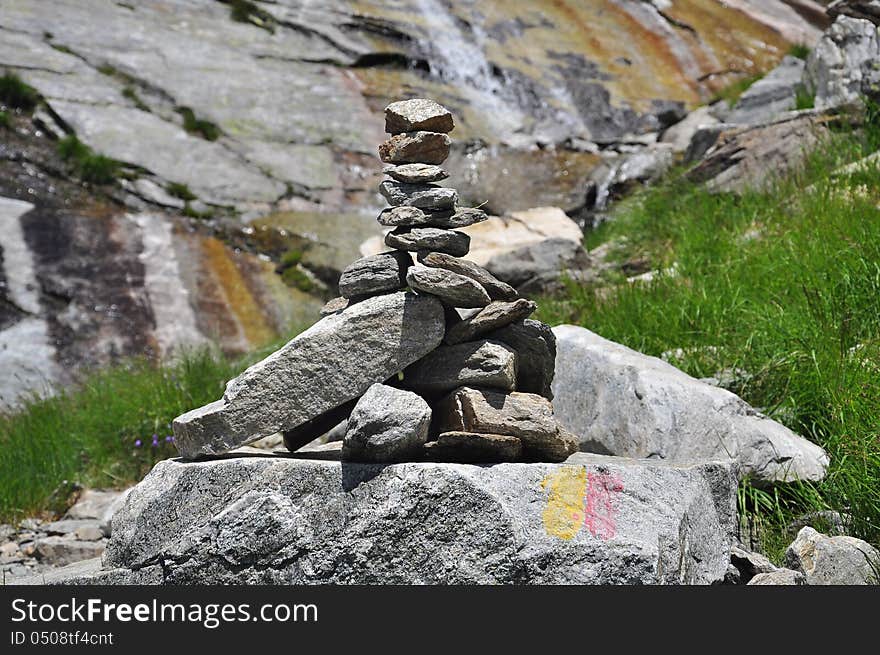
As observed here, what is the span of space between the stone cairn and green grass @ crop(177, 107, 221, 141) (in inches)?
279

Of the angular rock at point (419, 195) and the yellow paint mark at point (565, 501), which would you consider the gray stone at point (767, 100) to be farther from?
the yellow paint mark at point (565, 501)

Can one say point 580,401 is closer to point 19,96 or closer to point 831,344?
point 831,344

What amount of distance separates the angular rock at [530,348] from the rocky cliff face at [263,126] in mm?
4748

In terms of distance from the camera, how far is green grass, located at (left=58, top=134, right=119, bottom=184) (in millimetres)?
9125

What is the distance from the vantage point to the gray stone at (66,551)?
201 inches

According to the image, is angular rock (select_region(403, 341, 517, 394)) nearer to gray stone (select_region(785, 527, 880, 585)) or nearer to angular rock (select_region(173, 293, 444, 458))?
angular rock (select_region(173, 293, 444, 458))

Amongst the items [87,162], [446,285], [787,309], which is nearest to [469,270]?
[446,285]

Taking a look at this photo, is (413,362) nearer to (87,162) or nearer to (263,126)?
(87,162)

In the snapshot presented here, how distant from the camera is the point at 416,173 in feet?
11.8

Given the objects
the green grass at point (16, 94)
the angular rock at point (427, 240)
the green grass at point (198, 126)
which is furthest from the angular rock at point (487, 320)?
the green grass at point (16, 94)

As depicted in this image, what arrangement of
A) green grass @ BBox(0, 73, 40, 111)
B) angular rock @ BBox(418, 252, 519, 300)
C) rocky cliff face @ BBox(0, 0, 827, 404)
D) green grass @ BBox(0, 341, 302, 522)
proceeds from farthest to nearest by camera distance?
1. green grass @ BBox(0, 73, 40, 111)
2. rocky cliff face @ BBox(0, 0, 827, 404)
3. green grass @ BBox(0, 341, 302, 522)
4. angular rock @ BBox(418, 252, 519, 300)

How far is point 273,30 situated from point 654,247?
6.81m

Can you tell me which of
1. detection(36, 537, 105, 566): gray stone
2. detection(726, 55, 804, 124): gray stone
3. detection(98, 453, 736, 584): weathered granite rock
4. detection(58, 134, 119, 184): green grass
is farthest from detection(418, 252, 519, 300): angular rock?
detection(726, 55, 804, 124): gray stone

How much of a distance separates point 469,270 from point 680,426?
1.40 meters
